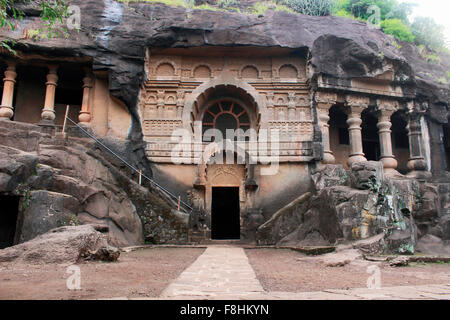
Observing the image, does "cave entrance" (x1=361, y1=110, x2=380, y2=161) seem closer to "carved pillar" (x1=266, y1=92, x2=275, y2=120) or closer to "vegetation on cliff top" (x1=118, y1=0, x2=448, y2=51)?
"vegetation on cliff top" (x1=118, y1=0, x2=448, y2=51)

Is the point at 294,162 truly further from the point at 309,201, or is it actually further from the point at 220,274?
the point at 220,274

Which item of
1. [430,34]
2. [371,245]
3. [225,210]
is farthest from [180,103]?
[430,34]

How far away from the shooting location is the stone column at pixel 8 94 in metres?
12.7

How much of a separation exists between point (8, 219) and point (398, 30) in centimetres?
1818

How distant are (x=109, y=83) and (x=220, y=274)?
33.3ft

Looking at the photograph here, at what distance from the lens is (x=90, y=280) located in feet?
13.8

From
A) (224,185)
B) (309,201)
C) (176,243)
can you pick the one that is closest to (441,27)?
(309,201)

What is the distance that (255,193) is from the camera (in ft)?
43.2

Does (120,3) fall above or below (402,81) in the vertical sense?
above

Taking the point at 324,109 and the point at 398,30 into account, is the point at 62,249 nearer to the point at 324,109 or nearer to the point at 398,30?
the point at 324,109

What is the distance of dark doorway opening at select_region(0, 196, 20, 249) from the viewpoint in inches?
328

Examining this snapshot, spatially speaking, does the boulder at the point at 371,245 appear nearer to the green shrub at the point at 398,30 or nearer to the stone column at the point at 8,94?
the green shrub at the point at 398,30

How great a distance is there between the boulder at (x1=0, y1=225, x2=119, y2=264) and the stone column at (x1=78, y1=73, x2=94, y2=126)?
7.91m

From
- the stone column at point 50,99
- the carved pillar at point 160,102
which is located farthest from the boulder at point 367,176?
the stone column at point 50,99
